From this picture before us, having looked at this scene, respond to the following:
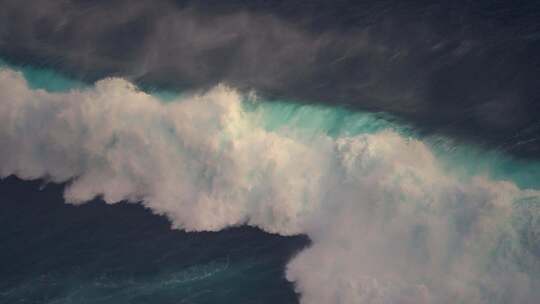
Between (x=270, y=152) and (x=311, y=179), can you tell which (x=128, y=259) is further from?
(x=311, y=179)

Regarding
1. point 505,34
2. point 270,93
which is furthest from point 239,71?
point 505,34

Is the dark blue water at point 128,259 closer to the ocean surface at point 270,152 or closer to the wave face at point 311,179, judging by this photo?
the ocean surface at point 270,152

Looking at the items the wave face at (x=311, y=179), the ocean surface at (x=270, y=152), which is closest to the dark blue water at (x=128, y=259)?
the ocean surface at (x=270, y=152)

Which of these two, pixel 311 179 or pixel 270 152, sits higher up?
pixel 270 152

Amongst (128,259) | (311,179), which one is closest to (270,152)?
(311,179)

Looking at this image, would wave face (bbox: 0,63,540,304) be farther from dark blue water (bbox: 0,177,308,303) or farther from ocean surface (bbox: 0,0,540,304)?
dark blue water (bbox: 0,177,308,303)

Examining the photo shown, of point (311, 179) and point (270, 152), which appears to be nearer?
point (311, 179)
